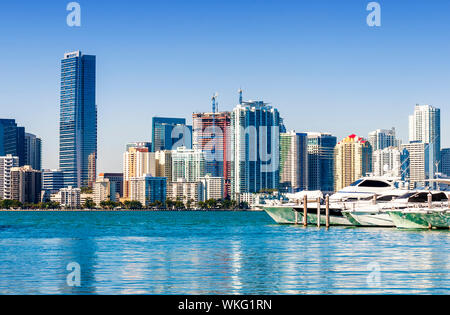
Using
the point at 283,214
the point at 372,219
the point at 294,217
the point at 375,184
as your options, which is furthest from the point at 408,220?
the point at 283,214

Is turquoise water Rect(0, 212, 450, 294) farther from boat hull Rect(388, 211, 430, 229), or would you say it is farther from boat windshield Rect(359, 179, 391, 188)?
boat windshield Rect(359, 179, 391, 188)

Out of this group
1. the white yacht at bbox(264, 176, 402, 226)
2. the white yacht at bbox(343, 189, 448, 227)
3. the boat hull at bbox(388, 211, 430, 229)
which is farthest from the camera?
the white yacht at bbox(264, 176, 402, 226)

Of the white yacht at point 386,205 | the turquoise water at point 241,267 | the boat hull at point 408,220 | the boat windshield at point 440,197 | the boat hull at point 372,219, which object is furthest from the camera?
the boat hull at point 372,219

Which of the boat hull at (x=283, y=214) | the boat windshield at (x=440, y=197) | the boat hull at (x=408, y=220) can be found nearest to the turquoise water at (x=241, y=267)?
the boat hull at (x=408, y=220)

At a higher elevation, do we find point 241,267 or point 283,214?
point 283,214

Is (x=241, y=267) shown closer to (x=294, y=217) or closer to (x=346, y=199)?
(x=346, y=199)

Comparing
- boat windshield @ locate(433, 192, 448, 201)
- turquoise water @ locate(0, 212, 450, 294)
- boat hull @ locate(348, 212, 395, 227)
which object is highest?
boat windshield @ locate(433, 192, 448, 201)

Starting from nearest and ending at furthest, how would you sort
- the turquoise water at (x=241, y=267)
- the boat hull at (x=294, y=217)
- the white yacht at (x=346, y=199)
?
the turquoise water at (x=241, y=267) < the white yacht at (x=346, y=199) < the boat hull at (x=294, y=217)

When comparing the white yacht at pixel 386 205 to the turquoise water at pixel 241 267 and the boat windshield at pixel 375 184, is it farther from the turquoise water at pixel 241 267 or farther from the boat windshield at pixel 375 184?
the turquoise water at pixel 241 267

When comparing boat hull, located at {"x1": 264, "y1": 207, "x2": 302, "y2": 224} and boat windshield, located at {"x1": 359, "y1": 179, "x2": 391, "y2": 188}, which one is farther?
boat hull, located at {"x1": 264, "y1": 207, "x2": 302, "y2": 224}

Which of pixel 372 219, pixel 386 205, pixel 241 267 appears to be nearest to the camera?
pixel 241 267

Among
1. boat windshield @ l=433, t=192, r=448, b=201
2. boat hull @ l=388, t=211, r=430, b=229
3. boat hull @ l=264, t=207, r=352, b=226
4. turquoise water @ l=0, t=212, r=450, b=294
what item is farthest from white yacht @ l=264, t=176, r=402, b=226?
turquoise water @ l=0, t=212, r=450, b=294

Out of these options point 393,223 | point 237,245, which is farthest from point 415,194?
point 237,245
